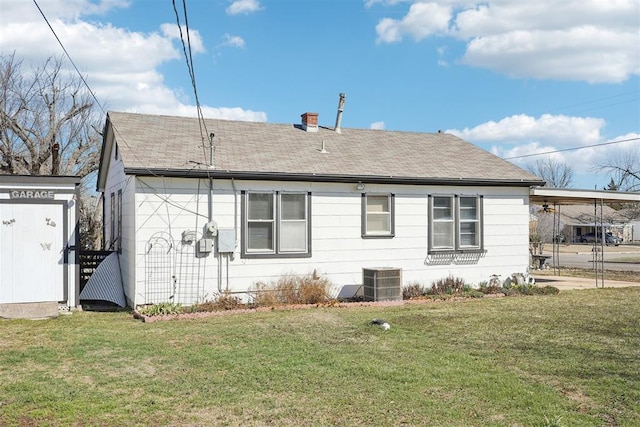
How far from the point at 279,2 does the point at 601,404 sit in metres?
8.39

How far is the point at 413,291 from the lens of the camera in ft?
45.4

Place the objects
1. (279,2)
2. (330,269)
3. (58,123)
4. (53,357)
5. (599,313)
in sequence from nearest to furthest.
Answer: (53,357), (279,2), (599,313), (330,269), (58,123)

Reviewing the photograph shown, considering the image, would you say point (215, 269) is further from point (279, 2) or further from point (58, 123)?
point (58, 123)

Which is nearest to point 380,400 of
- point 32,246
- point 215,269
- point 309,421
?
point 309,421

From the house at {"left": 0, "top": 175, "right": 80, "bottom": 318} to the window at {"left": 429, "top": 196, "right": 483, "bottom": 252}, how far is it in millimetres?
8232

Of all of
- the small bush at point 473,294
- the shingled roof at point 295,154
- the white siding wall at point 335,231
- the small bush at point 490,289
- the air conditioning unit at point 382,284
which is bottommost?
the small bush at point 473,294

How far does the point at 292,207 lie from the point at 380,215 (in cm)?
228

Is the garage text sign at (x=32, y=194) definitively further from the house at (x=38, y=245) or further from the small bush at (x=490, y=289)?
the small bush at (x=490, y=289)

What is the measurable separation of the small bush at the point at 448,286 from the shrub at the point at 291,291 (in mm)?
2989

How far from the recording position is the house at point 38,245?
448 inches

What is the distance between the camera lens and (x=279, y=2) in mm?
10742

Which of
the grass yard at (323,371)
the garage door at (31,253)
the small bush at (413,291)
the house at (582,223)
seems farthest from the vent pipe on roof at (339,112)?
the house at (582,223)

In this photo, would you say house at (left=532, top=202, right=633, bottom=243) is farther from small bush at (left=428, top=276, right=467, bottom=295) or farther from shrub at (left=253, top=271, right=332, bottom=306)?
shrub at (left=253, top=271, right=332, bottom=306)

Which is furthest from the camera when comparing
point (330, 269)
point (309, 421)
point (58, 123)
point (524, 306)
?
point (58, 123)
